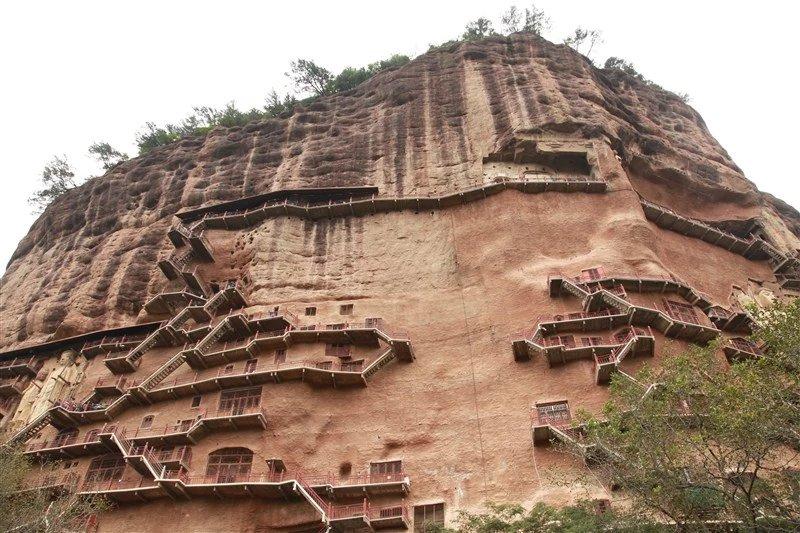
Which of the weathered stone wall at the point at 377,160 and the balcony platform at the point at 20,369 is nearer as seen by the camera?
the balcony platform at the point at 20,369

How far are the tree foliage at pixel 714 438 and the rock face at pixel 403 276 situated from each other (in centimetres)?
455

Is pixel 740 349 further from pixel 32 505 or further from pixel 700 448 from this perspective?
pixel 32 505

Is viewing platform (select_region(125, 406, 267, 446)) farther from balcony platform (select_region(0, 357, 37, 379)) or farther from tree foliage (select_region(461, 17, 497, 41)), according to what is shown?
tree foliage (select_region(461, 17, 497, 41))

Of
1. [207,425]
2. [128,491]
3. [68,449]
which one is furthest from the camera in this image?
[68,449]

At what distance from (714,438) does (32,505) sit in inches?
950

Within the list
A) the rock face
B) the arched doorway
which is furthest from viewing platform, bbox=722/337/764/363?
the arched doorway

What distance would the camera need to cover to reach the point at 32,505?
1073 inches

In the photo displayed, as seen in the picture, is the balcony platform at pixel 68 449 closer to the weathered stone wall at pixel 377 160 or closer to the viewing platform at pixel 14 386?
the viewing platform at pixel 14 386

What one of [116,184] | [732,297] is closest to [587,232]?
[732,297]

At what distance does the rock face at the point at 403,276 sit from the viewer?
95.5ft

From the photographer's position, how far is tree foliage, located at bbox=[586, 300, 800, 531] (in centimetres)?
1861

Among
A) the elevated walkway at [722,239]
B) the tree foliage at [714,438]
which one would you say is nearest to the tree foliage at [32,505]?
the tree foliage at [714,438]

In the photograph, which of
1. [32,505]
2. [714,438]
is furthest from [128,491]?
[714,438]

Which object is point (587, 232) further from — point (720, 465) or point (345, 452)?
point (720, 465)
